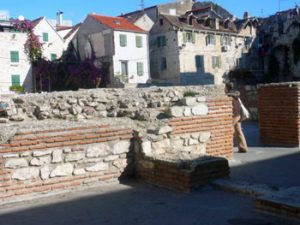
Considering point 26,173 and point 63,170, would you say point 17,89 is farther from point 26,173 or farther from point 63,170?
point 26,173

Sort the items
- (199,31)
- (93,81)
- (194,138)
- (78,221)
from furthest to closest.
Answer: (199,31) → (93,81) → (194,138) → (78,221)

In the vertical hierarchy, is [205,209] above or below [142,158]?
below

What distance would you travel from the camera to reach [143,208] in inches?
239

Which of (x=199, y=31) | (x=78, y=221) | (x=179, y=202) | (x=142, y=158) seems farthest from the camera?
(x=199, y=31)

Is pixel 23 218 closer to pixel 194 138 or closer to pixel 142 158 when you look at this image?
pixel 142 158

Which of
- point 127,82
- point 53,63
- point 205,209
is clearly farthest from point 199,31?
point 205,209

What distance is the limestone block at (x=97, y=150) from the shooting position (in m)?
7.16

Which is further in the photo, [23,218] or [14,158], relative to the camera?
[14,158]

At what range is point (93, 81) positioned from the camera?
41.7 meters

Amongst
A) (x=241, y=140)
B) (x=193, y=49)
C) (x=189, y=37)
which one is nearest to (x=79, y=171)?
(x=241, y=140)

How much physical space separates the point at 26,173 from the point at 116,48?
35907mm

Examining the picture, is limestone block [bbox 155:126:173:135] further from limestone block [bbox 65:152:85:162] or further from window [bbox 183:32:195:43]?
window [bbox 183:32:195:43]

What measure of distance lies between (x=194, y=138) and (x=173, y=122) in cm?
67

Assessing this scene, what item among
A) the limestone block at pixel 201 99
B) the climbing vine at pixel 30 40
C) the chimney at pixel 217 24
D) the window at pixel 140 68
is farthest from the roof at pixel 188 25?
the limestone block at pixel 201 99
